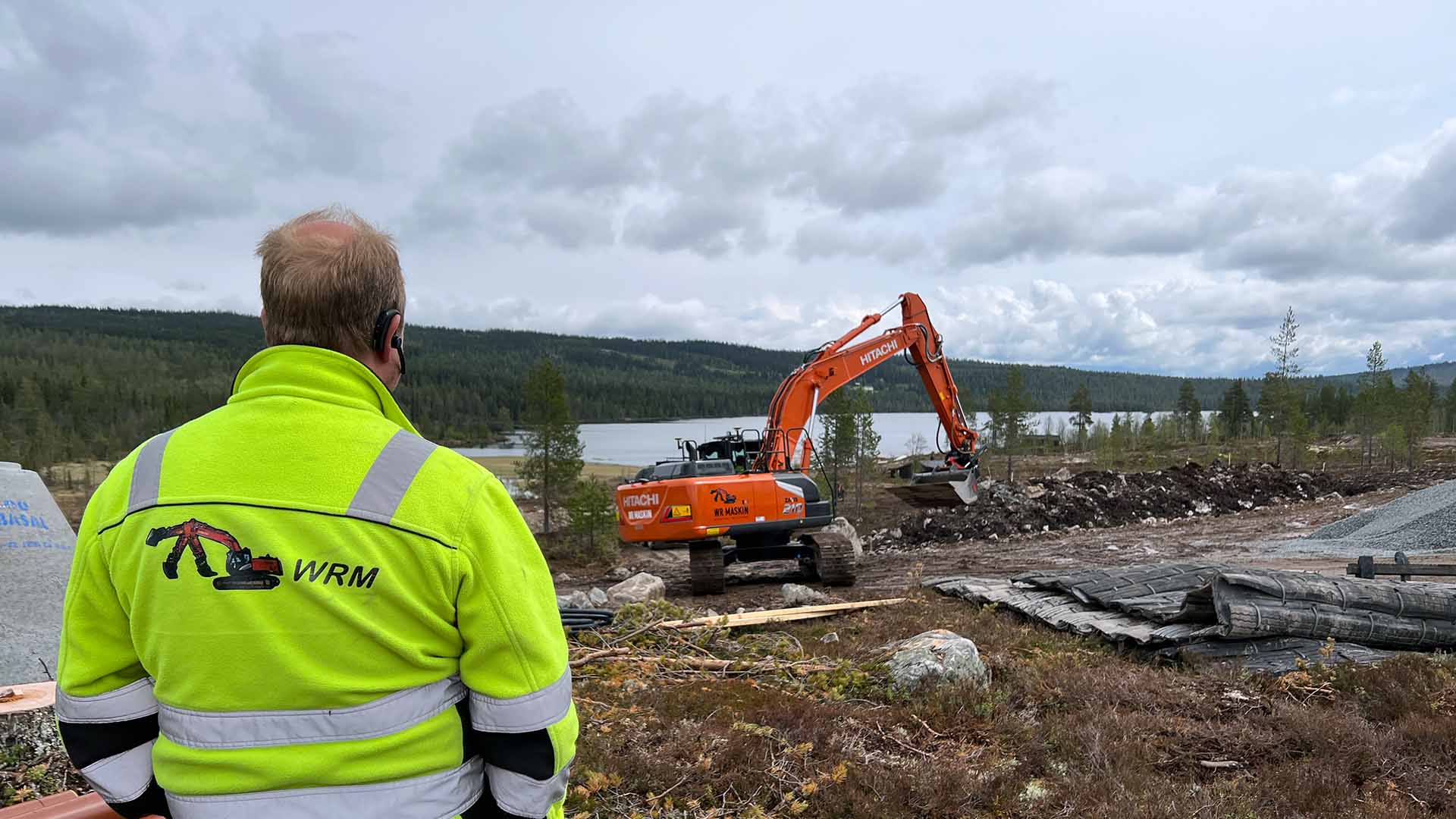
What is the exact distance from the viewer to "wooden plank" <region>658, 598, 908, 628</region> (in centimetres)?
866

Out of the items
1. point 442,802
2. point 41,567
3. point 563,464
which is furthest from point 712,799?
point 563,464

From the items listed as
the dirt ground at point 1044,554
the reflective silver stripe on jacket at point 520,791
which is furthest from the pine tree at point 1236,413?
the reflective silver stripe on jacket at point 520,791

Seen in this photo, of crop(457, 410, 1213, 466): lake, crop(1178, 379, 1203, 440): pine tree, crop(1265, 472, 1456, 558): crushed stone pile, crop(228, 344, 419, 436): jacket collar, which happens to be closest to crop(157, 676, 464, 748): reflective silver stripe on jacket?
crop(228, 344, 419, 436): jacket collar

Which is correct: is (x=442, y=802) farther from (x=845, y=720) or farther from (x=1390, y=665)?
(x=1390, y=665)

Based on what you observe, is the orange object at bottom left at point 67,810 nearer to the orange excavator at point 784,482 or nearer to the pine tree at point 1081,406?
the orange excavator at point 784,482

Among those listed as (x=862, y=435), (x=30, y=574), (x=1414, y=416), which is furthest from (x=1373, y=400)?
(x=30, y=574)

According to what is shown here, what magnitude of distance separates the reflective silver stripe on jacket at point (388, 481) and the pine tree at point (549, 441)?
31.3m

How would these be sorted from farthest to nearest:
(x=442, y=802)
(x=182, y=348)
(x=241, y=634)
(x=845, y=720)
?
(x=182, y=348) < (x=845, y=720) < (x=442, y=802) < (x=241, y=634)

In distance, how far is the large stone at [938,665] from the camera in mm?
6516

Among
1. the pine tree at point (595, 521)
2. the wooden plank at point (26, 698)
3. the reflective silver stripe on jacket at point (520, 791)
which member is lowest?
the pine tree at point (595, 521)

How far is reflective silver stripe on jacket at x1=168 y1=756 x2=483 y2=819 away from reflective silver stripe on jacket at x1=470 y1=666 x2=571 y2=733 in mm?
140

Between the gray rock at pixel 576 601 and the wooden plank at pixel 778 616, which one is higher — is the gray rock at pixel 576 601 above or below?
below

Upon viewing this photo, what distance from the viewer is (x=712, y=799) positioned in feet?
15.0

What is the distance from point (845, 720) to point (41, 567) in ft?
20.1
